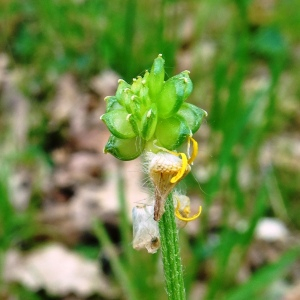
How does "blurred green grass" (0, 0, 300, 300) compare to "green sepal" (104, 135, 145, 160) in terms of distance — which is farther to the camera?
"blurred green grass" (0, 0, 300, 300)

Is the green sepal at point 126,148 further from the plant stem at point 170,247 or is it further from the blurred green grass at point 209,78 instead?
the blurred green grass at point 209,78

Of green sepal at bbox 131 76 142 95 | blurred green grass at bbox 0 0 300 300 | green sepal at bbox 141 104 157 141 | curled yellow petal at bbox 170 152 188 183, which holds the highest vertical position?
blurred green grass at bbox 0 0 300 300

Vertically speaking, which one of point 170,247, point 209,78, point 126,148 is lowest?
point 170,247

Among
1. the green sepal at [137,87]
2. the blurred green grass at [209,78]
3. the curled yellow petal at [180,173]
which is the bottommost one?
the curled yellow petal at [180,173]

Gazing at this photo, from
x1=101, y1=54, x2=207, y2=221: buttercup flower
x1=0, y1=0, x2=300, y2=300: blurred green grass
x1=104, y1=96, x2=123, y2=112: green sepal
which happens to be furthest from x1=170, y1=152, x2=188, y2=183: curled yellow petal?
x1=0, y1=0, x2=300, y2=300: blurred green grass

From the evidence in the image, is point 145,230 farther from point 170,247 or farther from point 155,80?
point 155,80

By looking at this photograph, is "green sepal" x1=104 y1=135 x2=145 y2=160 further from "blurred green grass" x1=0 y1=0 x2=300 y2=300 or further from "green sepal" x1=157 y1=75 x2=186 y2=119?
"blurred green grass" x1=0 y1=0 x2=300 y2=300

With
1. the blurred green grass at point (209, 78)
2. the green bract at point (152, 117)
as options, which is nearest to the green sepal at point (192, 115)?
the green bract at point (152, 117)

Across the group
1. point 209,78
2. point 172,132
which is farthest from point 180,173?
point 209,78
